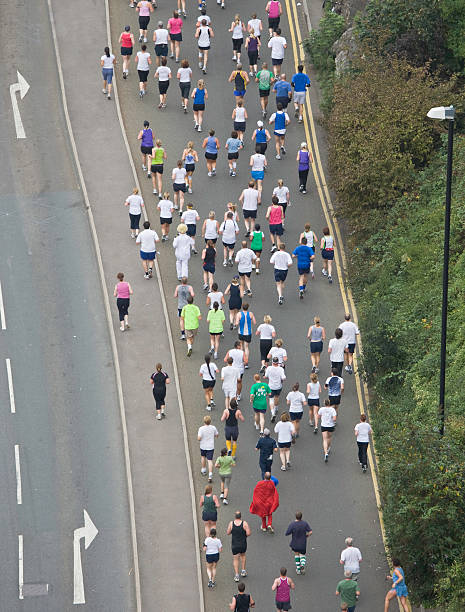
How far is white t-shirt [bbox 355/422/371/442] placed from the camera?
32.4 meters

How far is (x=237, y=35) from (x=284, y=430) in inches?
632

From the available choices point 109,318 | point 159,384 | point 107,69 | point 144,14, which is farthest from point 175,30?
point 159,384

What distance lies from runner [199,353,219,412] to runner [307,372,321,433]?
2.19 m

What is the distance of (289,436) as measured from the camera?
107ft

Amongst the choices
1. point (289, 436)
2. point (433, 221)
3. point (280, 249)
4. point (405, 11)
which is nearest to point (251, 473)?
point (289, 436)

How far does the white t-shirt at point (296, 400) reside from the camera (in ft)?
109

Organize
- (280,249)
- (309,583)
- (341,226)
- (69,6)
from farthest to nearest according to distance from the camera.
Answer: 1. (69,6)
2. (341,226)
3. (280,249)
4. (309,583)

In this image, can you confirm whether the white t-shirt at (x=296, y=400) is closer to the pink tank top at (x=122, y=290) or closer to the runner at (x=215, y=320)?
the runner at (x=215, y=320)

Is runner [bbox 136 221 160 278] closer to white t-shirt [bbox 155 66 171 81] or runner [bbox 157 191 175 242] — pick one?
runner [bbox 157 191 175 242]

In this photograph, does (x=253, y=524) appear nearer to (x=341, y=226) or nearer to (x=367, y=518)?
(x=367, y=518)

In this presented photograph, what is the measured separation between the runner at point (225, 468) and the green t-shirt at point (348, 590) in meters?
3.97

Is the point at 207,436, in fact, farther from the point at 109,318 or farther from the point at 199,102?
the point at 199,102

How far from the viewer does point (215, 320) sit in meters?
35.5

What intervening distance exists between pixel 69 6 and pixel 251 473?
20.6m
